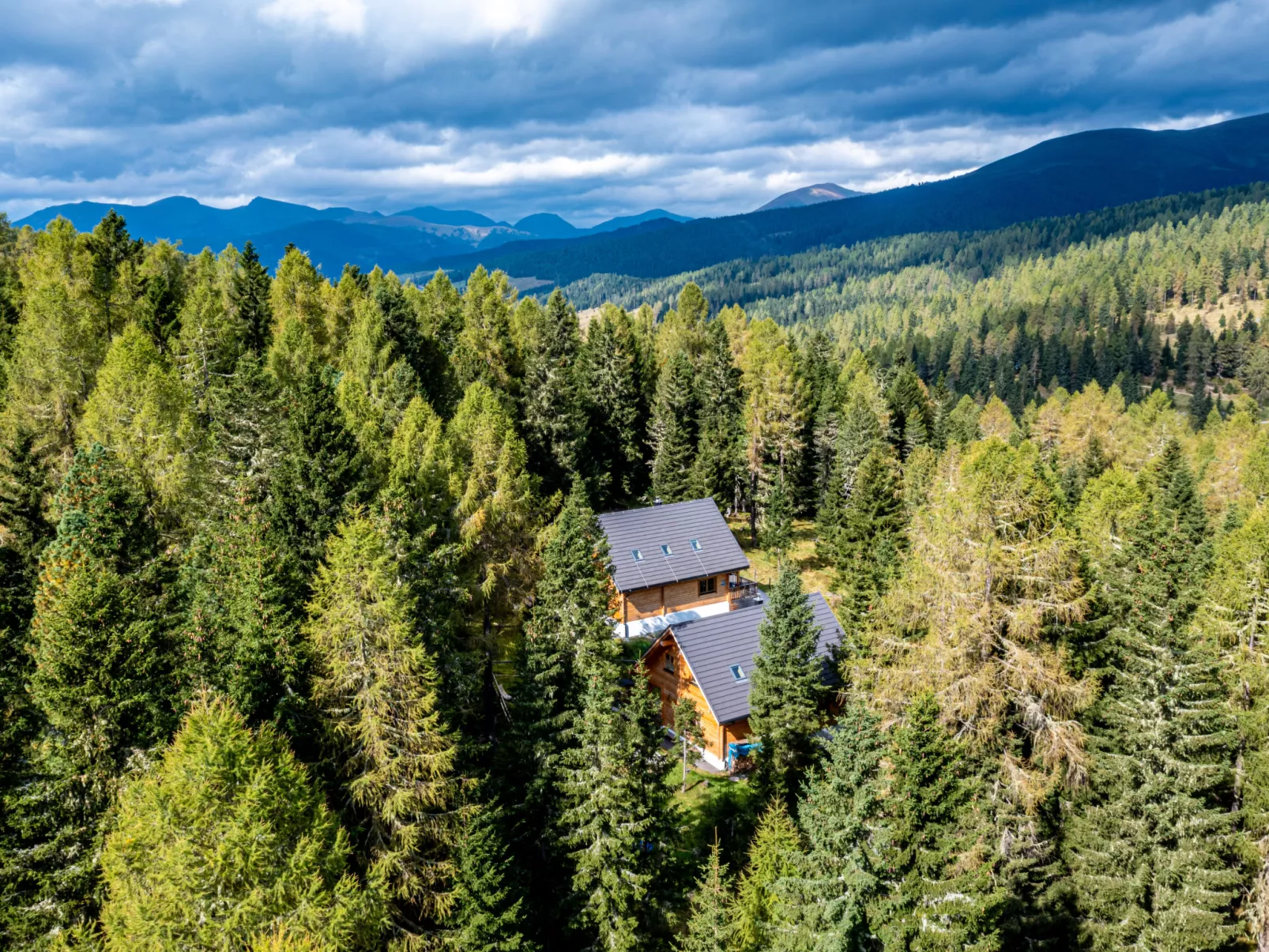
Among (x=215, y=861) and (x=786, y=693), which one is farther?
(x=786, y=693)

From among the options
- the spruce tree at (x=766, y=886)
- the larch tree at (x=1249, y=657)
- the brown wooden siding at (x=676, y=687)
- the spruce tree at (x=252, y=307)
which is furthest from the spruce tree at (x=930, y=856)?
the spruce tree at (x=252, y=307)

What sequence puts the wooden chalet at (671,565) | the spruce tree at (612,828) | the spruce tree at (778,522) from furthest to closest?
1. the spruce tree at (778,522)
2. the wooden chalet at (671,565)
3. the spruce tree at (612,828)

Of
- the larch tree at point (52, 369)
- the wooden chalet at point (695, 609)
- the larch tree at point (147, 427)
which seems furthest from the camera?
the wooden chalet at point (695, 609)

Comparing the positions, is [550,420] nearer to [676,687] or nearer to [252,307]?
[676,687]

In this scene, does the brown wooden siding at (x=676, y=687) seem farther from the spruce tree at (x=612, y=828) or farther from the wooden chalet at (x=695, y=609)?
the spruce tree at (x=612, y=828)

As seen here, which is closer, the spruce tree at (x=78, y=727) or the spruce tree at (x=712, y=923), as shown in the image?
the spruce tree at (x=78, y=727)

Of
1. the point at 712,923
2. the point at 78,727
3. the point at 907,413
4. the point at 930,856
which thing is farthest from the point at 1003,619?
the point at 907,413
